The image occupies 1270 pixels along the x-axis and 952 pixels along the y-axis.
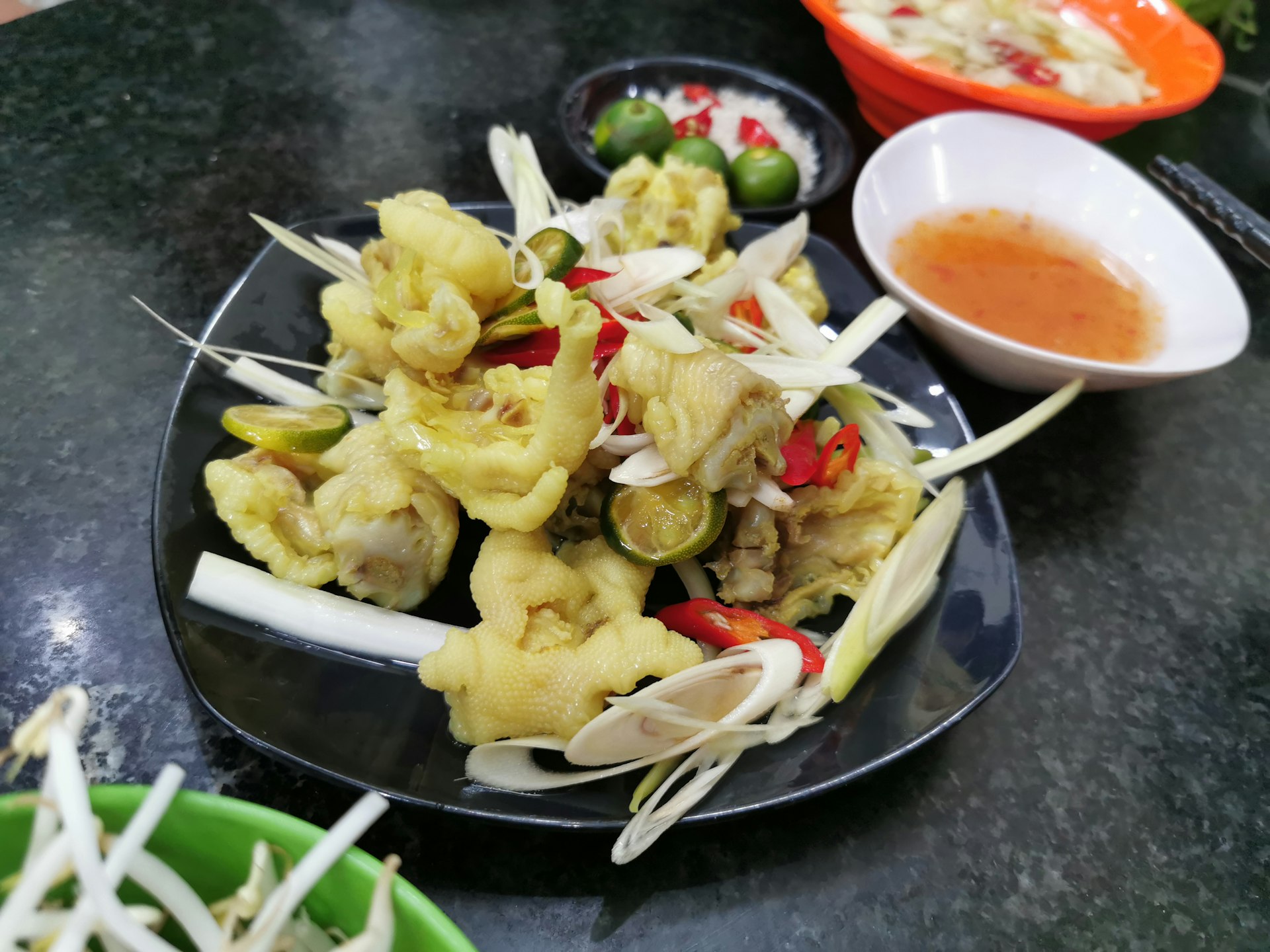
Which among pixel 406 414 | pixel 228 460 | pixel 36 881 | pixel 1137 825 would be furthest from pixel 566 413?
pixel 1137 825

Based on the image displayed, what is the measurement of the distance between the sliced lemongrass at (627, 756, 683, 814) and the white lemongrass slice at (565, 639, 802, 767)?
28mm

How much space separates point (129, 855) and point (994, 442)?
6.09 ft

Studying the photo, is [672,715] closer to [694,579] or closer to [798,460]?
[694,579]

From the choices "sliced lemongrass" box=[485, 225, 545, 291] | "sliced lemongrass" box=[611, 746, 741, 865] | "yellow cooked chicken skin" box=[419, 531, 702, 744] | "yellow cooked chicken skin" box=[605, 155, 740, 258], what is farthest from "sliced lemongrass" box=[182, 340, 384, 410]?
"sliced lemongrass" box=[611, 746, 741, 865]

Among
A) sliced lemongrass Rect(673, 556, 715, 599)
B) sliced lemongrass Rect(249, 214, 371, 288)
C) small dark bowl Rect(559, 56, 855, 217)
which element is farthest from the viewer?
small dark bowl Rect(559, 56, 855, 217)

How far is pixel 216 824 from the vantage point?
3.21 feet

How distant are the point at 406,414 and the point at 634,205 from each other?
1.05m

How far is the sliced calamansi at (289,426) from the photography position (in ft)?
5.28

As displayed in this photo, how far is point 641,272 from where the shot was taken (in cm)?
189

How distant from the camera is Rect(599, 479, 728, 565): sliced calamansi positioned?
1526 mm

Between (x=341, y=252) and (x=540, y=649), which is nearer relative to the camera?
(x=540, y=649)

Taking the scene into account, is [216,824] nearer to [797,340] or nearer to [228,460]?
[228,460]

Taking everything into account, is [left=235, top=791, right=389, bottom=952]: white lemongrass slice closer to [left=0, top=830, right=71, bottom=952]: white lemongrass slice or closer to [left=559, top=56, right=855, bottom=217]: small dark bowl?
[left=0, top=830, right=71, bottom=952]: white lemongrass slice

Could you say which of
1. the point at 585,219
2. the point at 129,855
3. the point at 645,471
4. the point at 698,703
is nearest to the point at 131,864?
the point at 129,855
